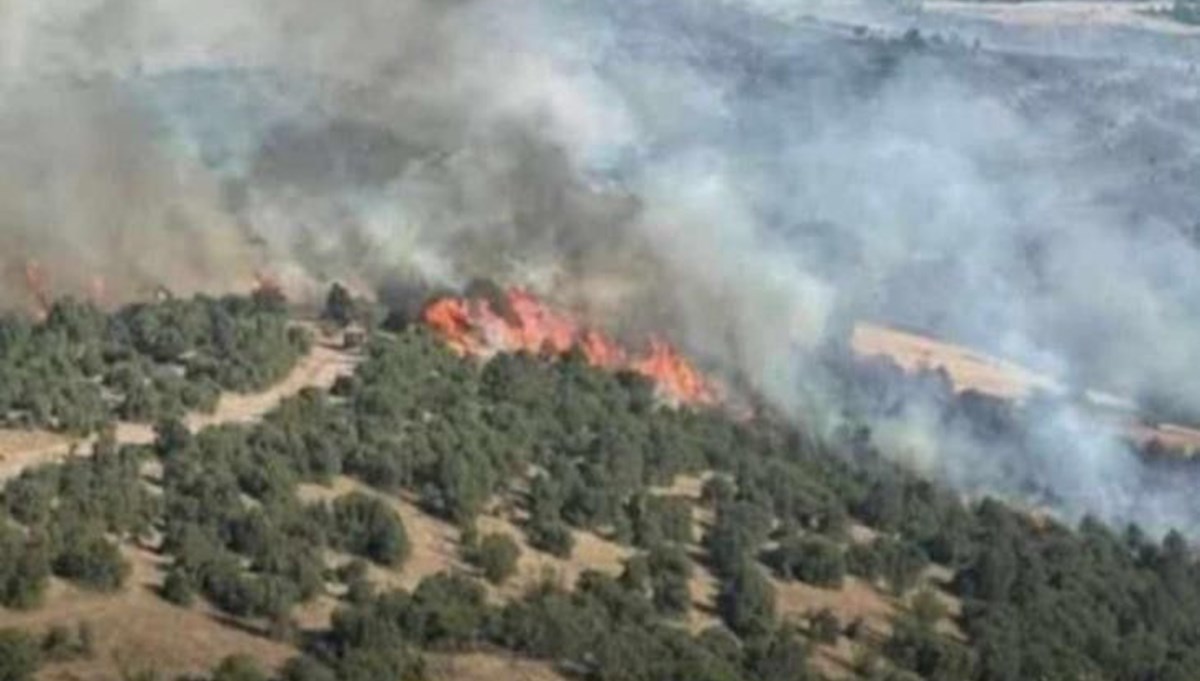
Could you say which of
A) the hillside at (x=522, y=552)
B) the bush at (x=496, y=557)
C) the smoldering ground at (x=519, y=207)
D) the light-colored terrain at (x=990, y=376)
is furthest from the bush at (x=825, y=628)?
the light-colored terrain at (x=990, y=376)

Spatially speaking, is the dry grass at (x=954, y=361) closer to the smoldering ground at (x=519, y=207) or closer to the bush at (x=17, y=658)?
the smoldering ground at (x=519, y=207)

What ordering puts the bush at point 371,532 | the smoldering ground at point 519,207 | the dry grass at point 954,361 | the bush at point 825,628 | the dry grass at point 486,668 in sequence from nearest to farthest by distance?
1. the dry grass at point 486,668
2. the bush at point 371,532
3. the bush at point 825,628
4. the smoldering ground at point 519,207
5. the dry grass at point 954,361

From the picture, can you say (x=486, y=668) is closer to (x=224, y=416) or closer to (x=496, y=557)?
(x=496, y=557)

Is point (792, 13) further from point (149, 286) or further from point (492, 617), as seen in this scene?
point (492, 617)

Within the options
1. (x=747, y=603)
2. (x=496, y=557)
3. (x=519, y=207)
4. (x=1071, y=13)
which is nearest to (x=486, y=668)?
(x=496, y=557)

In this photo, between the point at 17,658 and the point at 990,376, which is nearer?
the point at 17,658

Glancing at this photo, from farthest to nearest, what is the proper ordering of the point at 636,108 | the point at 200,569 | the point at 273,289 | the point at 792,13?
1. the point at 792,13
2. the point at 636,108
3. the point at 273,289
4. the point at 200,569

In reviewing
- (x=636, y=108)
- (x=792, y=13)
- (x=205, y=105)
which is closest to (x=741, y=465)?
(x=205, y=105)
